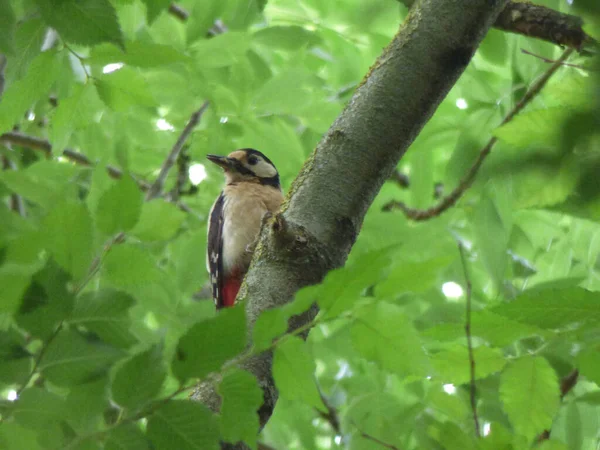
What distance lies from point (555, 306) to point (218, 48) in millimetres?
2502

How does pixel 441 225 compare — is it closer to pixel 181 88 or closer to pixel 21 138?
pixel 181 88

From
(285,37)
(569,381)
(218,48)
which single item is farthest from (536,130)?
(285,37)

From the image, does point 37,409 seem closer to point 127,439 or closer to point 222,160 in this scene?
point 127,439

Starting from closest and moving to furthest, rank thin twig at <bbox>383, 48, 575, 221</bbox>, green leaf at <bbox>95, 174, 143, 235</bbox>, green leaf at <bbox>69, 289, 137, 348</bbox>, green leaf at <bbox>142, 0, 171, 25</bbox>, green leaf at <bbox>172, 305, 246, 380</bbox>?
1. green leaf at <bbox>172, 305, 246, 380</bbox>
2. green leaf at <bbox>69, 289, 137, 348</bbox>
3. green leaf at <bbox>95, 174, 143, 235</bbox>
4. green leaf at <bbox>142, 0, 171, 25</bbox>
5. thin twig at <bbox>383, 48, 575, 221</bbox>

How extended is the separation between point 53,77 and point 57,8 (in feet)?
1.47

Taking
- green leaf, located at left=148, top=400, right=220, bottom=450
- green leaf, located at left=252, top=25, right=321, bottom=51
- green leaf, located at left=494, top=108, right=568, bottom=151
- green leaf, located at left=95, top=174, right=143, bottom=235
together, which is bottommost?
green leaf, located at left=252, top=25, right=321, bottom=51

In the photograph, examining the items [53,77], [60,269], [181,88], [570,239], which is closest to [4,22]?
[53,77]

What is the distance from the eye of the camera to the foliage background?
4.47 feet

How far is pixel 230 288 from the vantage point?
515cm

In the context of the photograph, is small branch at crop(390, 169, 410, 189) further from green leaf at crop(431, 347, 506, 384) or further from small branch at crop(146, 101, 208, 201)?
green leaf at crop(431, 347, 506, 384)

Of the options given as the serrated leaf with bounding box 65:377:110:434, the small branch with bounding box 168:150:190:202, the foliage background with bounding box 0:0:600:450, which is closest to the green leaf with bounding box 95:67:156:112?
the foliage background with bounding box 0:0:600:450

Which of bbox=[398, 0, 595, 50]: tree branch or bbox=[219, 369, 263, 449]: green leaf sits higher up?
bbox=[398, 0, 595, 50]: tree branch

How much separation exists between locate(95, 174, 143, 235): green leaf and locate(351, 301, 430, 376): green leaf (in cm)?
56

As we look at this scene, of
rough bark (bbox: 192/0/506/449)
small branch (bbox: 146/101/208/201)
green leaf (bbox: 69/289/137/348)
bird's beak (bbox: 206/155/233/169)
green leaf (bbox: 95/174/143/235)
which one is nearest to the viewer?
green leaf (bbox: 69/289/137/348)
